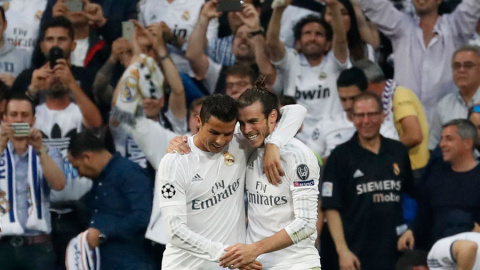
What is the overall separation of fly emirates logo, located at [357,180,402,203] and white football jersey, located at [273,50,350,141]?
964 mm

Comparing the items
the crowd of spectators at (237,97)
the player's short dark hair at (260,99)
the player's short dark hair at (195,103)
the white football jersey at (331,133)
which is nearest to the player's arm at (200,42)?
the crowd of spectators at (237,97)

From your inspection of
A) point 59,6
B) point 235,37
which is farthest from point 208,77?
point 59,6

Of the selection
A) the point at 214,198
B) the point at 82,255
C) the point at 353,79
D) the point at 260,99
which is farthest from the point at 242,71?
the point at 214,198

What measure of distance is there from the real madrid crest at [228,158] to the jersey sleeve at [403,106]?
10.5ft

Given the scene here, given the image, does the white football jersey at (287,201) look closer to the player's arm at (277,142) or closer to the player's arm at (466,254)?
the player's arm at (277,142)

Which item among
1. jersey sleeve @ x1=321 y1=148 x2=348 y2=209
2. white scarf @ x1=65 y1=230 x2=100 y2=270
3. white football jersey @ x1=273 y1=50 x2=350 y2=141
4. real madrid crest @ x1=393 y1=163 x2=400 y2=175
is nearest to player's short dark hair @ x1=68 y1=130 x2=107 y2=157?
white scarf @ x1=65 y1=230 x2=100 y2=270

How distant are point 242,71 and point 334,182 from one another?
137 cm

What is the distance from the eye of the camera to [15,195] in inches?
308

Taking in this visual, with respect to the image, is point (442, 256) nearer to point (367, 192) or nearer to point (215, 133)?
point (367, 192)

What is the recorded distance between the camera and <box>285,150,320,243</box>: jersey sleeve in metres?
5.08

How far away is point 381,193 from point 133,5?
129 inches

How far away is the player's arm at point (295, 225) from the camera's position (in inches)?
195

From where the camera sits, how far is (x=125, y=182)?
7625 mm

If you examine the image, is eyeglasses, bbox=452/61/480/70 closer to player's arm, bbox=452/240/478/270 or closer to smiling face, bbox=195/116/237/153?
player's arm, bbox=452/240/478/270
